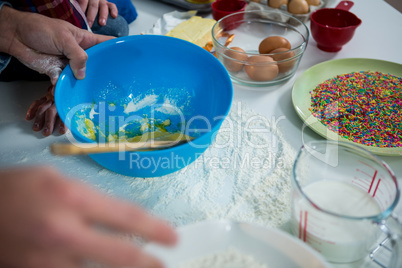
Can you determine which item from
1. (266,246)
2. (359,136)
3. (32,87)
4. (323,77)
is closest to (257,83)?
(323,77)

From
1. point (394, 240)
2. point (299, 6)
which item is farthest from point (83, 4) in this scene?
point (394, 240)

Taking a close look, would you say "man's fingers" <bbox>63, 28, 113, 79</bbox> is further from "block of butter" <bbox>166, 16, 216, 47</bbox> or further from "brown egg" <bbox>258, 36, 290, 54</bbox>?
"brown egg" <bbox>258, 36, 290, 54</bbox>

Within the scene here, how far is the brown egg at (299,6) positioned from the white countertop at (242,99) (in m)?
0.11

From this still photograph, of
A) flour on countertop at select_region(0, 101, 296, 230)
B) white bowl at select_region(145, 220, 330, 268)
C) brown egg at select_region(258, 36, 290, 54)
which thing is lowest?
flour on countertop at select_region(0, 101, 296, 230)

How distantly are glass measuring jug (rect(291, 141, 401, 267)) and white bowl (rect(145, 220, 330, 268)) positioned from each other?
75mm

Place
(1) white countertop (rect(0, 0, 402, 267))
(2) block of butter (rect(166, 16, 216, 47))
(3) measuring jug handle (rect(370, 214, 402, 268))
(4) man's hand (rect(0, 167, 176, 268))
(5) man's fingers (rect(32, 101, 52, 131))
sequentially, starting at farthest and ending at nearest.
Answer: (2) block of butter (rect(166, 16, 216, 47)), (5) man's fingers (rect(32, 101, 52, 131)), (1) white countertop (rect(0, 0, 402, 267)), (3) measuring jug handle (rect(370, 214, 402, 268)), (4) man's hand (rect(0, 167, 176, 268))

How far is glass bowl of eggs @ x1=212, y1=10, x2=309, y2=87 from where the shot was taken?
990 mm

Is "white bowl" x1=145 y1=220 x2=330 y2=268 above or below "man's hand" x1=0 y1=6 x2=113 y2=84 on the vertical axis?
below

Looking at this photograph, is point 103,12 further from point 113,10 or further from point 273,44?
point 273,44

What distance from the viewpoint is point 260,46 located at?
108cm

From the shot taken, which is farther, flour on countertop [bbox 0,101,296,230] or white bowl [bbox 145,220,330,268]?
flour on countertop [bbox 0,101,296,230]

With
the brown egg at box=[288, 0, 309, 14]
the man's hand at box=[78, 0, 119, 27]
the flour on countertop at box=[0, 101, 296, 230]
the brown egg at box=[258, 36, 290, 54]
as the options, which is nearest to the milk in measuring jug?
the flour on countertop at box=[0, 101, 296, 230]

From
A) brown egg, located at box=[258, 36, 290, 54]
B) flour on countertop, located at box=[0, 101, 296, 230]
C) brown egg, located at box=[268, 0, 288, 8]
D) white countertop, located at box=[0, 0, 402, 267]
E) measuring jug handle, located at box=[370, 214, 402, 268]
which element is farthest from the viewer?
brown egg, located at box=[268, 0, 288, 8]

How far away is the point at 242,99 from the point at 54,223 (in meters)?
0.73
